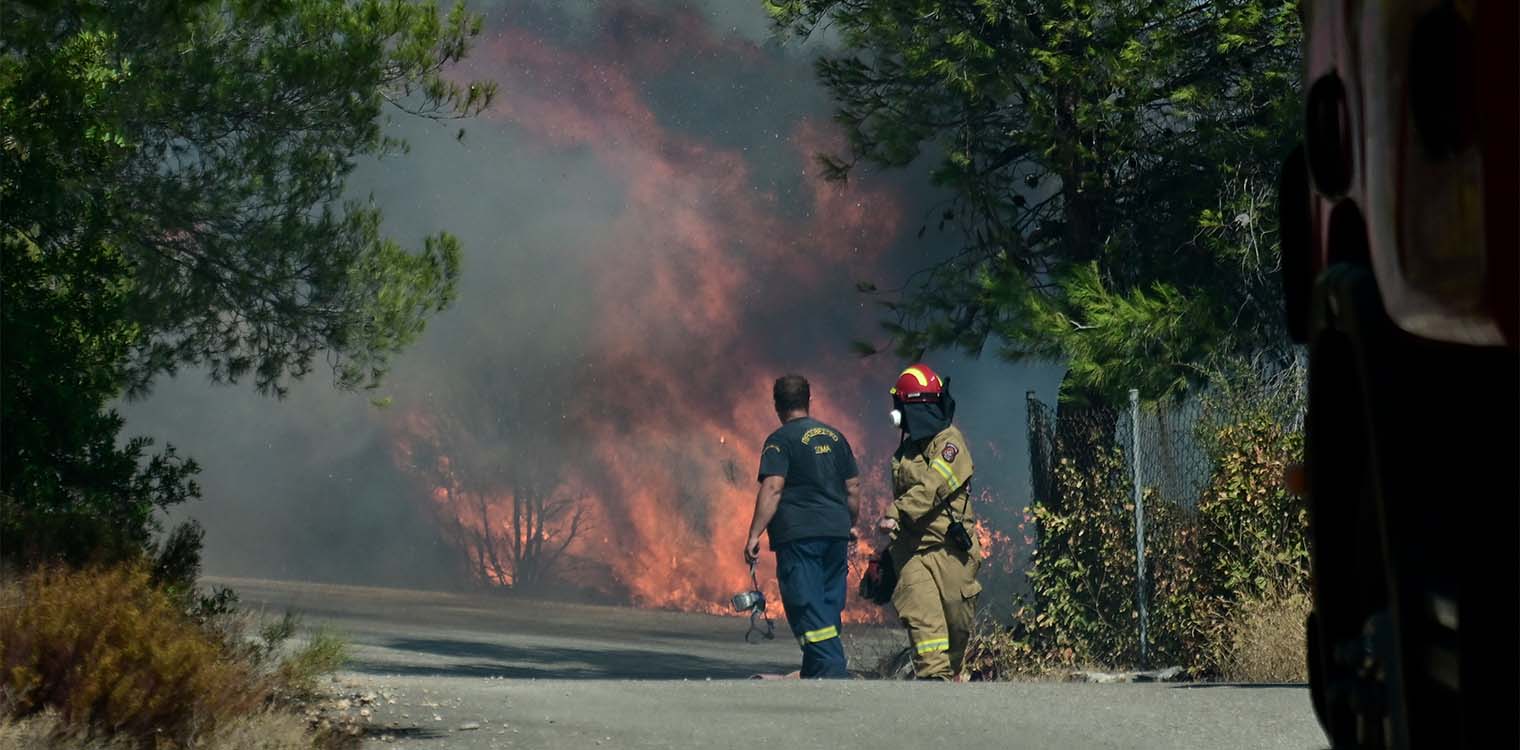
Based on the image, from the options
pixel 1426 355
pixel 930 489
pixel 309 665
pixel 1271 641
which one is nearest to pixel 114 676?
pixel 309 665

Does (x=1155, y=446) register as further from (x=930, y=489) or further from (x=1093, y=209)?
(x=1093, y=209)

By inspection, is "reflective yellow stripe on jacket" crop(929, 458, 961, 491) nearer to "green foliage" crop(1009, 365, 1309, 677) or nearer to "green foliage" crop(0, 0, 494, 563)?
"green foliage" crop(1009, 365, 1309, 677)

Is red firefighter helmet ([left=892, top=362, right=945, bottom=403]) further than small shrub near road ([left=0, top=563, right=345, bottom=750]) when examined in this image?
Yes

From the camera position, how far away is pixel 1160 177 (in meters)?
17.3

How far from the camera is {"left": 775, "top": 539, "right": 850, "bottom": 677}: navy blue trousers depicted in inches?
506

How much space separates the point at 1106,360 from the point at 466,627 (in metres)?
7.93

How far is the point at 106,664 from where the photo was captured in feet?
21.3

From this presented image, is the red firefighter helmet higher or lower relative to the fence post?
higher

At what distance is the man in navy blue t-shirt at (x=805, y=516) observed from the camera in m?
12.8

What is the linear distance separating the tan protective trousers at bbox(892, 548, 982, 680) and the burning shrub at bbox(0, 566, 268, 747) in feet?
22.6

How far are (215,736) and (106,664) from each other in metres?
0.46

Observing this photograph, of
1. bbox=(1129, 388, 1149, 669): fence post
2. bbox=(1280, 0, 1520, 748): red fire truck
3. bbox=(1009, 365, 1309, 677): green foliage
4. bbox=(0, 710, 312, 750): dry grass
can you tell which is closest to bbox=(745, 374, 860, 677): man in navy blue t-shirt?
bbox=(1129, 388, 1149, 669): fence post

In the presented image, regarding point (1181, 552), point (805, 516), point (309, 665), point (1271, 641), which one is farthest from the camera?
point (1181, 552)

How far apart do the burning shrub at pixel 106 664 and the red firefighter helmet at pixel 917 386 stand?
6607 millimetres
